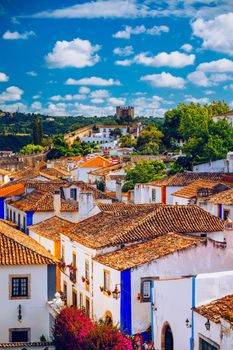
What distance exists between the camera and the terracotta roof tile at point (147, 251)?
26812mm

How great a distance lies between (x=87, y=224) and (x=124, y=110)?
153 metres

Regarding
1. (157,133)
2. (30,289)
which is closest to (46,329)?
(30,289)

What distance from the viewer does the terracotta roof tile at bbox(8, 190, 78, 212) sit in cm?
4697

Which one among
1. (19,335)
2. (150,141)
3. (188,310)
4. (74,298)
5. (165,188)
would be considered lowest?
(74,298)

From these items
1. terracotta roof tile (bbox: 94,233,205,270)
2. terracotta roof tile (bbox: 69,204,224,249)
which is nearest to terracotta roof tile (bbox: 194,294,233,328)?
terracotta roof tile (bbox: 94,233,205,270)

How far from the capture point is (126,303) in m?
26.7

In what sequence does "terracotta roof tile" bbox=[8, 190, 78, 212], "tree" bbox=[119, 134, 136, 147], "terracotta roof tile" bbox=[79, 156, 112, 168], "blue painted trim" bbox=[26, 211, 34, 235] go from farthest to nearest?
"tree" bbox=[119, 134, 136, 147]
"terracotta roof tile" bbox=[79, 156, 112, 168]
"terracotta roof tile" bbox=[8, 190, 78, 212]
"blue painted trim" bbox=[26, 211, 34, 235]

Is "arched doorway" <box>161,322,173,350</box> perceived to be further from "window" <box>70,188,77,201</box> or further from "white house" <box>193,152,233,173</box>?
"white house" <box>193,152,233,173</box>

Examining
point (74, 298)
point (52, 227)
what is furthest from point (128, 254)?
point (52, 227)

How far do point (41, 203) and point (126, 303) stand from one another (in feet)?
71.6

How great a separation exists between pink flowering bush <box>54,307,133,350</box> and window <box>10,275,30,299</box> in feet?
8.72

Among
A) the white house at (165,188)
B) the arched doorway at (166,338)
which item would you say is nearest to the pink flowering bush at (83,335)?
the arched doorway at (166,338)

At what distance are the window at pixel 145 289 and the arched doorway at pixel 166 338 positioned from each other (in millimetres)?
3351

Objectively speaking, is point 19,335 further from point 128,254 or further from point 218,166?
point 218,166
